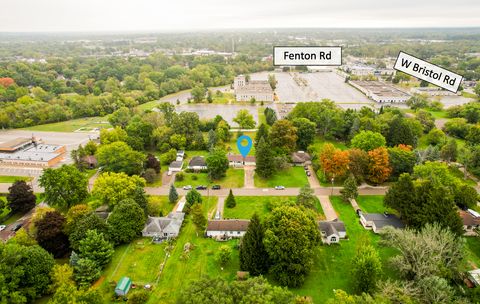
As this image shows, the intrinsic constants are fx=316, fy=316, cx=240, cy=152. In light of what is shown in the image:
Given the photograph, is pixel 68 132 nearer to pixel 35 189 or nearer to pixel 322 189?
pixel 35 189

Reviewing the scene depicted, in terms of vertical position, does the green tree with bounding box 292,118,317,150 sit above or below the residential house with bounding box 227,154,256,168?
above

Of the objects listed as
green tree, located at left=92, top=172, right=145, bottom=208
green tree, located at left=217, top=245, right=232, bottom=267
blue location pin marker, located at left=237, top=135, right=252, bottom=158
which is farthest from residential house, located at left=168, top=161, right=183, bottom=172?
green tree, located at left=217, top=245, right=232, bottom=267

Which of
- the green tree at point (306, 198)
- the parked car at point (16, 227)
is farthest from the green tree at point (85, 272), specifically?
the green tree at point (306, 198)

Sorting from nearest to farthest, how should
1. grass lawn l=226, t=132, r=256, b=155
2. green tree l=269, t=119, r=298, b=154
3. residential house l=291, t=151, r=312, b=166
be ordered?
residential house l=291, t=151, r=312, b=166 → green tree l=269, t=119, r=298, b=154 → grass lawn l=226, t=132, r=256, b=155

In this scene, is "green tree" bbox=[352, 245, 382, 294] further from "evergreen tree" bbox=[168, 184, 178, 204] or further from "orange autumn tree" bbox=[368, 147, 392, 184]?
"evergreen tree" bbox=[168, 184, 178, 204]

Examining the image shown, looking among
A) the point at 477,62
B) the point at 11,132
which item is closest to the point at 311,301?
the point at 11,132

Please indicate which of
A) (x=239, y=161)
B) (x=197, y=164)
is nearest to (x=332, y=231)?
(x=239, y=161)

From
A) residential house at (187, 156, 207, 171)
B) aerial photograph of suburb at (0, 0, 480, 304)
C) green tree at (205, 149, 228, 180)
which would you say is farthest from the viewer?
residential house at (187, 156, 207, 171)

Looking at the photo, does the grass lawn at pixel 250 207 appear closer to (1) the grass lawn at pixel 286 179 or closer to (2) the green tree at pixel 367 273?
(1) the grass lawn at pixel 286 179
